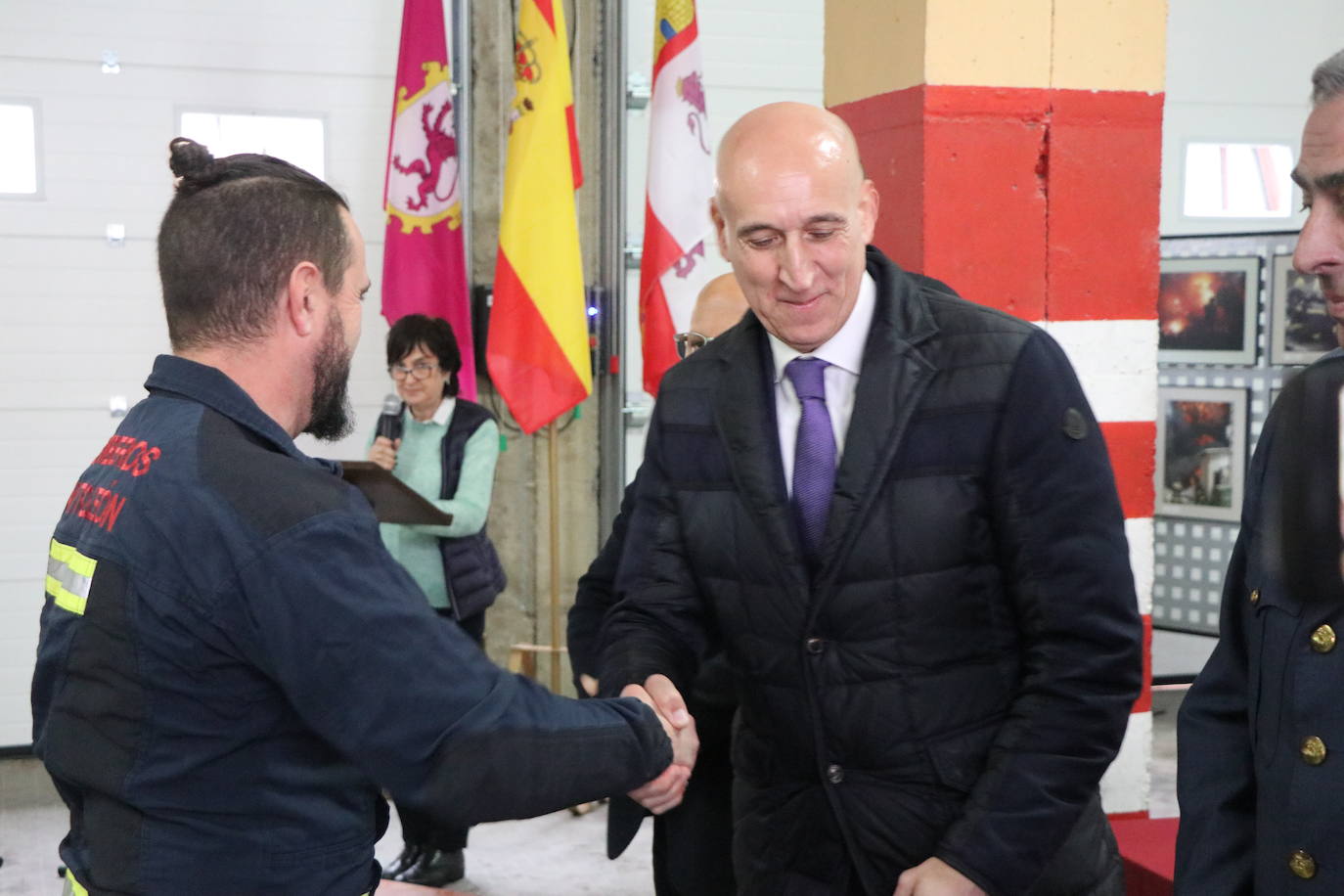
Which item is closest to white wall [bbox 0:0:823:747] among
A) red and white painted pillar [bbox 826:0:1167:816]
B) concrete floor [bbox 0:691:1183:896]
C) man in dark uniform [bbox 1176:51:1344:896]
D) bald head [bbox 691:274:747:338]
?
concrete floor [bbox 0:691:1183:896]

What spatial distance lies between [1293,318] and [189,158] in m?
4.56

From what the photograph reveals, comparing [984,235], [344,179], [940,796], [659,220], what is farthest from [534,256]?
[940,796]

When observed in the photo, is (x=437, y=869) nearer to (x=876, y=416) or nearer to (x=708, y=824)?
(x=708, y=824)

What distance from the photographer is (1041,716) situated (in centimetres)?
160

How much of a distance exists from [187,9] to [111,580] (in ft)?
14.0

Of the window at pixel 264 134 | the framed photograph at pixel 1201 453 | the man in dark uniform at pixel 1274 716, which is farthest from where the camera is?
the framed photograph at pixel 1201 453

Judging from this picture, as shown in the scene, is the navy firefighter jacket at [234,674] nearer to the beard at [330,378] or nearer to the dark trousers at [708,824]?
the beard at [330,378]

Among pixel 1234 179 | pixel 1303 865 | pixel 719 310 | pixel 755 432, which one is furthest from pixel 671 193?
pixel 1303 865

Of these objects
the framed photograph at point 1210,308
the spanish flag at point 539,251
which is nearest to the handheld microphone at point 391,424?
the spanish flag at point 539,251

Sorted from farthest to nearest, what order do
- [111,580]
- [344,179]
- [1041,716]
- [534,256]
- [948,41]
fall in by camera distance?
1. [344,179]
2. [534,256]
3. [948,41]
4. [1041,716]
5. [111,580]

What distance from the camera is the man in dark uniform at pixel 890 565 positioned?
1597mm

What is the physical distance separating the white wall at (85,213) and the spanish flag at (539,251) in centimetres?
91

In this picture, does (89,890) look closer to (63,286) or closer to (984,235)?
(984,235)

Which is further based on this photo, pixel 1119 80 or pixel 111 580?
pixel 1119 80
